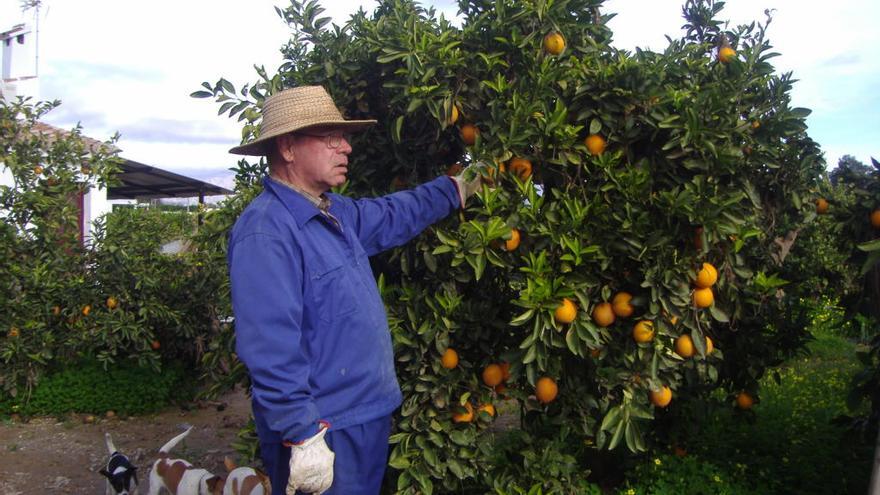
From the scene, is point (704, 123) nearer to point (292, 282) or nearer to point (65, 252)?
point (292, 282)

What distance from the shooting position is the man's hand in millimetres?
2580

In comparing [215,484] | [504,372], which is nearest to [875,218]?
[504,372]

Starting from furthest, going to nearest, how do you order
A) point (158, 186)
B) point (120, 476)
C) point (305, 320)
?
point (158, 186) → point (120, 476) → point (305, 320)

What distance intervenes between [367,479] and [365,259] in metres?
0.73

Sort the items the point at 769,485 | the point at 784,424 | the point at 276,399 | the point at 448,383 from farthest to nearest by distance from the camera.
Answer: the point at 784,424 → the point at 769,485 → the point at 448,383 → the point at 276,399

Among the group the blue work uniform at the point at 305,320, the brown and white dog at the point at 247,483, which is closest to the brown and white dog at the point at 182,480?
the brown and white dog at the point at 247,483

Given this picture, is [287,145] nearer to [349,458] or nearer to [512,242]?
[512,242]

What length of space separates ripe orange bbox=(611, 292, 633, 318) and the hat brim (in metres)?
1.09

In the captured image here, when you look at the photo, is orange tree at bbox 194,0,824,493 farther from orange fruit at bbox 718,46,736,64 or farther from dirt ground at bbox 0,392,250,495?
dirt ground at bbox 0,392,250,495

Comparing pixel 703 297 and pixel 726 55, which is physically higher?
pixel 726 55

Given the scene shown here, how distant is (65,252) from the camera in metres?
6.41

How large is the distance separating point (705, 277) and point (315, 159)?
53.9 inches

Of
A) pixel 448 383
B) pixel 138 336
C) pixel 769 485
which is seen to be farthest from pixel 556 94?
pixel 138 336

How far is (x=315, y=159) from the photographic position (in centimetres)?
252
